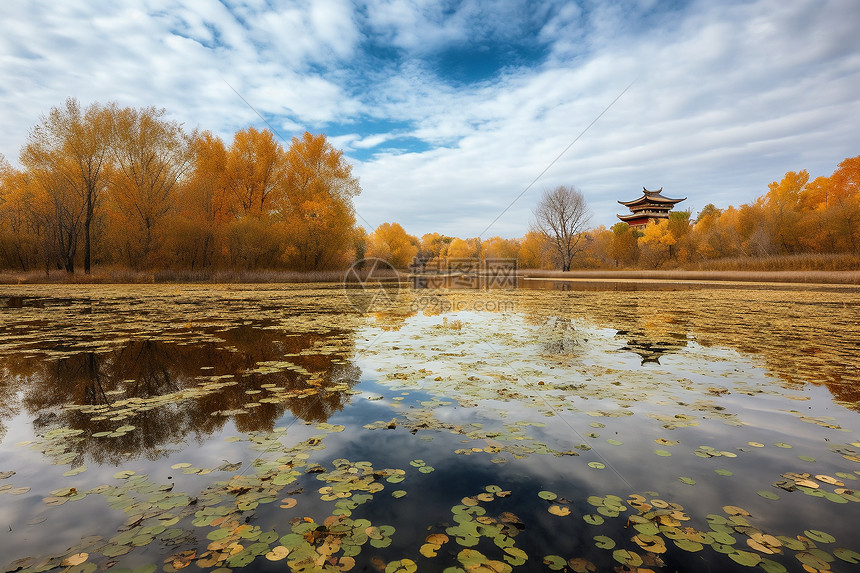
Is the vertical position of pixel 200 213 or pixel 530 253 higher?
pixel 200 213

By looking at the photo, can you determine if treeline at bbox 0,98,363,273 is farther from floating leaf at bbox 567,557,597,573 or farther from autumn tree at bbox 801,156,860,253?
autumn tree at bbox 801,156,860,253

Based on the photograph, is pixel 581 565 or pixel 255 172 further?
pixel 255 172

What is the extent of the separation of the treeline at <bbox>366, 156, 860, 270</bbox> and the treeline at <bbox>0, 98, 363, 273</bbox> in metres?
33.9

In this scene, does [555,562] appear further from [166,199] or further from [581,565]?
[166,199]

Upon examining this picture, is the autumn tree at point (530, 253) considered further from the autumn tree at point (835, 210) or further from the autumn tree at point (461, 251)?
the autumn tree at point (835, 210)

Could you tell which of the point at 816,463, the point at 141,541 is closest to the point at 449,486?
the point at 141,541

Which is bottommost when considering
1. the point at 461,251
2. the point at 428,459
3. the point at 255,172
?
the point at 428,459

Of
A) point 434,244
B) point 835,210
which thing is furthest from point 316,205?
point 434,244

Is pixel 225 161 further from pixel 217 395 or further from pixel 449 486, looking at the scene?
pixel 449 486

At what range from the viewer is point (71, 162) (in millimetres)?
30312

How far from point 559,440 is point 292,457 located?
2.51m

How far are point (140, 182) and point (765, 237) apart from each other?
205ft

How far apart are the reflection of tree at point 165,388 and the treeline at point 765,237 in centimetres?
3976

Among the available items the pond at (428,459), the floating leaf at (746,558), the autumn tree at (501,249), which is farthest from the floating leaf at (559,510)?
the autumn tree at (501,249)
